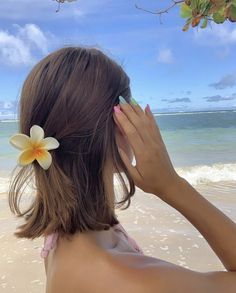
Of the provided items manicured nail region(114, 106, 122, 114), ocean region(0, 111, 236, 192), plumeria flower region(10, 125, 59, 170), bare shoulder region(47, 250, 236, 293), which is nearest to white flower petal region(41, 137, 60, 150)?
plumeria flower region(10, 125, 59, 170)

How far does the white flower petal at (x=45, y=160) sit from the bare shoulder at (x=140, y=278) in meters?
0.23

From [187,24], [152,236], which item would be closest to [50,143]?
[187,24]

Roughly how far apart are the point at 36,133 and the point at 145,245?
361 cm

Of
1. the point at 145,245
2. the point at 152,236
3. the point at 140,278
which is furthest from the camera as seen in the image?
the point at 152,236

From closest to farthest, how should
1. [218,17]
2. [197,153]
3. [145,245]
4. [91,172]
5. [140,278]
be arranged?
[140,278]
[218,17]
[91,172]
[145,245]
[197,153]

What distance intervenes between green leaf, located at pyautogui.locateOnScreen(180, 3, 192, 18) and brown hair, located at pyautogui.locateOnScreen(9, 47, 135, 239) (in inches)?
8.7

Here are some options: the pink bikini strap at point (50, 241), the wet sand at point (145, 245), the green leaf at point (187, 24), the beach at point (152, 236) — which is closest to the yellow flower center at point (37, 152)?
the pink bikini strap at point (50, 241)

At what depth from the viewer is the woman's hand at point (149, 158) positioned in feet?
3.27

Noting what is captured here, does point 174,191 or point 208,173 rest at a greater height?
point 174,191

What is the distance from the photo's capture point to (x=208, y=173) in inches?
415

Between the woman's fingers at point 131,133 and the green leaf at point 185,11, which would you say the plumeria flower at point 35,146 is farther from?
the green leaf at point 185,11

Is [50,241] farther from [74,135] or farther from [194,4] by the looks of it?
[194,4]

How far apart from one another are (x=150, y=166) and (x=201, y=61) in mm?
38825

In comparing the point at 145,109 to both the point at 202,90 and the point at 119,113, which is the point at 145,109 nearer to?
the point at 119,113
